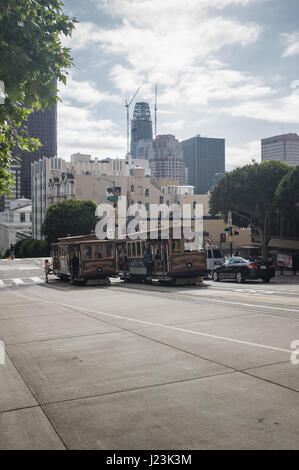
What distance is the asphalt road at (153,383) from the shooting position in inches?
200

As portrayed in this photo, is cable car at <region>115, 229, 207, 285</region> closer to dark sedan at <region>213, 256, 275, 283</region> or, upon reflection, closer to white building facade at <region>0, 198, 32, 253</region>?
dark sedan at <region>213, 256, 275, 283</region>

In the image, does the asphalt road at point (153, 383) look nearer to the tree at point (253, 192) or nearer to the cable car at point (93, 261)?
the cable car at point (93, 261)

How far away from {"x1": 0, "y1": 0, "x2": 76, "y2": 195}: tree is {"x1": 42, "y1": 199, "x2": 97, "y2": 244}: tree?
71075 millimetres

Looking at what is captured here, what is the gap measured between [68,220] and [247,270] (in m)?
55.3

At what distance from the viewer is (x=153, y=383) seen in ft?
22.6

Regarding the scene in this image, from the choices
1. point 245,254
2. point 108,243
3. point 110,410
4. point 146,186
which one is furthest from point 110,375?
point 146,186

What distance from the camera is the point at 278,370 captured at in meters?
7.27

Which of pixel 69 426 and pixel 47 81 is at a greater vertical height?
pixel 47 81

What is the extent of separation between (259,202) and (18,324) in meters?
35.4

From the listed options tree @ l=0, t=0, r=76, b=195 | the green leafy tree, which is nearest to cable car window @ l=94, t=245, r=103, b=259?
the green leafy tree

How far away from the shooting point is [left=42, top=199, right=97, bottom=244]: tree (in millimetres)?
81062

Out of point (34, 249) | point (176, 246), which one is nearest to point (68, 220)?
point (34, 249)

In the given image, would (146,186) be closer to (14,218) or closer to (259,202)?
(14,218)

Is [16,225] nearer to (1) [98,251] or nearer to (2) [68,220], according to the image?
(2) [68,220]
